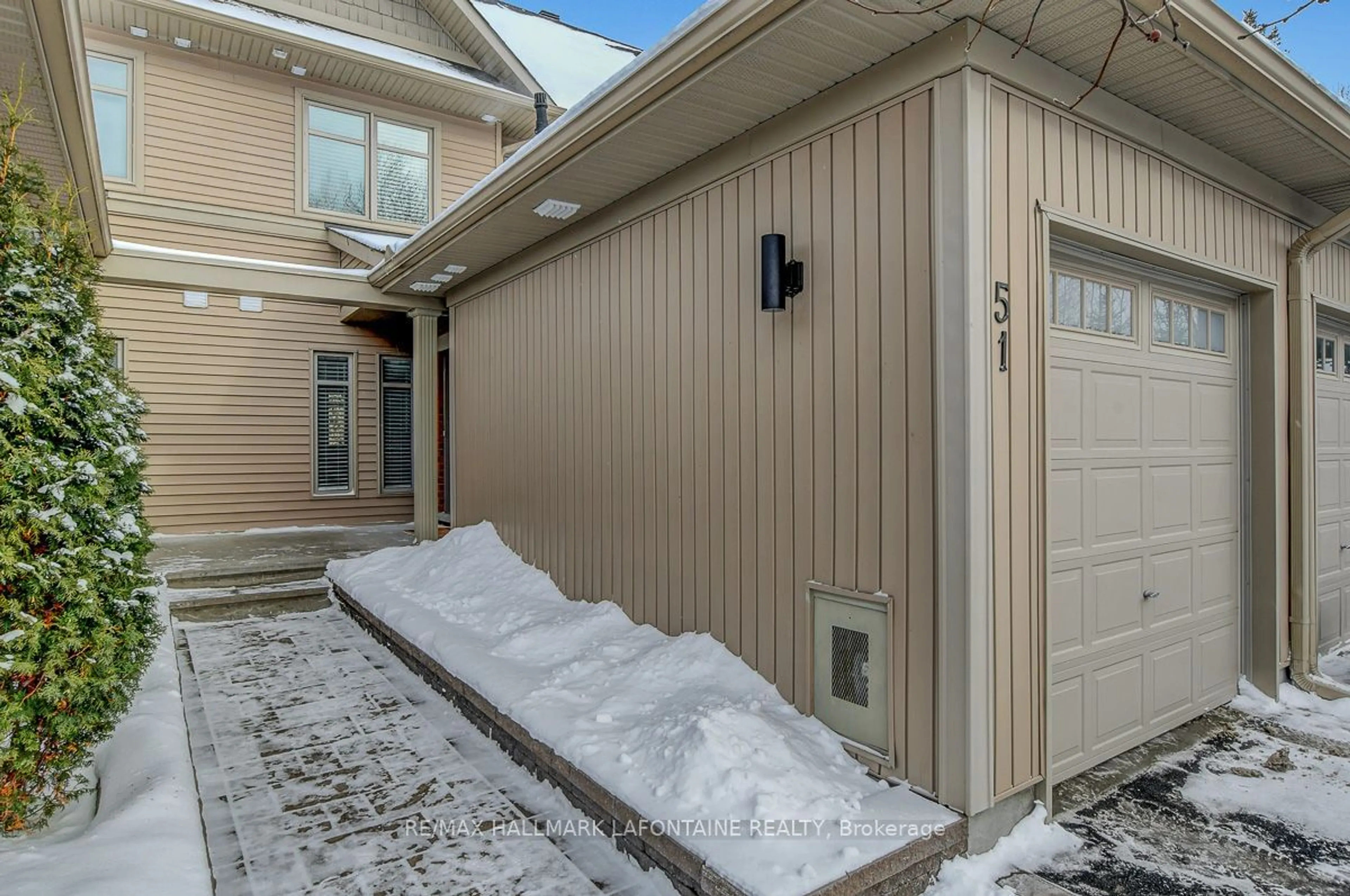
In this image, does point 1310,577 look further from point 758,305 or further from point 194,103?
point 194,103

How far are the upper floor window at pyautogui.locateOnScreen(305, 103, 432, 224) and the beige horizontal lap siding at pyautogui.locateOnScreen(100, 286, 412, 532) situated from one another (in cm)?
136

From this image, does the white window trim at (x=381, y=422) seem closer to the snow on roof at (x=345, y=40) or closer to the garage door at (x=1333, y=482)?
the snow on roof at (x=345, y=40)

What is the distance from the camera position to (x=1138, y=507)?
335 centimetres

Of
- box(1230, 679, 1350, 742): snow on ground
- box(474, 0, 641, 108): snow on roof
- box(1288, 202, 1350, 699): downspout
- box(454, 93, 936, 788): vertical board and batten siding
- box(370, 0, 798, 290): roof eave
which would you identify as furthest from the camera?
box(474, 0, 641, 108): snow on roof

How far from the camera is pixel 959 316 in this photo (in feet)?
8.13

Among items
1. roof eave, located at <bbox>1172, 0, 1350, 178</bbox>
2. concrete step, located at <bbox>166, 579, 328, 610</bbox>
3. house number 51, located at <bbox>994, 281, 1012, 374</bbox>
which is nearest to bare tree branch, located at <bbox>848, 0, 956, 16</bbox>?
roof eave, located at <bbox>1172, 0, 1350, 178</bbox>

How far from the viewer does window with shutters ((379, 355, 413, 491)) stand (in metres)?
9.36

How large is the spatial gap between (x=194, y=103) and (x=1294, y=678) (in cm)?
1079

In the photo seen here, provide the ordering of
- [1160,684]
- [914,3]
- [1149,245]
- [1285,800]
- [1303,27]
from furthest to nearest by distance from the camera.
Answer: [1160,684]
[1149,245]
[1285,800]
[914,3]
[1303,27]

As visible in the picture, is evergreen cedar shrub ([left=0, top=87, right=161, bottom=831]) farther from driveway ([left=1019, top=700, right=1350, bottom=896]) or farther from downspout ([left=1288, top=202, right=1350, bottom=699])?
downspout ([left=1288, top=202, right=1350, bottom=699])

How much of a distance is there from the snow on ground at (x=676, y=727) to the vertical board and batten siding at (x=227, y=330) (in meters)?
4.54

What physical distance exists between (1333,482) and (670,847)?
5000mm

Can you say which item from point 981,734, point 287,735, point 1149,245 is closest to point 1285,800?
point 981,734

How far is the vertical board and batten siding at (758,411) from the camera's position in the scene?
2.65 m
